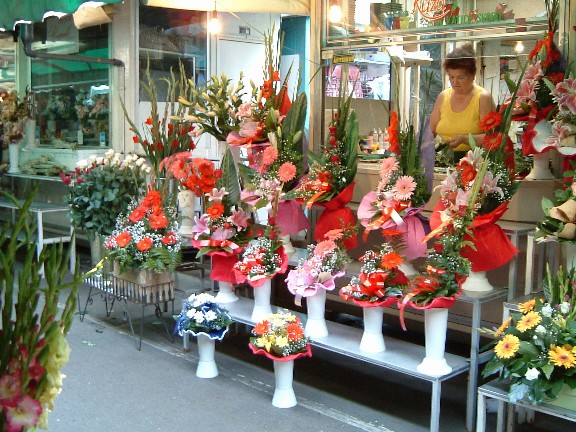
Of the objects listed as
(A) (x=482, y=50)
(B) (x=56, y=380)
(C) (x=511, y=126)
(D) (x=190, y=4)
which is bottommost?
(B) (x=56, y=380)

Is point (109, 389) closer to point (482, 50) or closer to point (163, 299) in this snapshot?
→ point (163, 299)

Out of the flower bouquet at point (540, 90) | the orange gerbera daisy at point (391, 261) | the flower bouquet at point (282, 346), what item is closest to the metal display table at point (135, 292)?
the flower bouquet at point (282, 346)

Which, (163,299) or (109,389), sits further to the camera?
(163,299)

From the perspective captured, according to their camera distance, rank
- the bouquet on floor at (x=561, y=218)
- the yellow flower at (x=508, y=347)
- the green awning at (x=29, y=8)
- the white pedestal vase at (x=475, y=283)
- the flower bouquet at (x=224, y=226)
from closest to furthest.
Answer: the yellow flower at (x=508, y=347)
the bouquet on floor at (x=561, y=218)
the white pedestal vase at (x=475, y=283)
the flower bouquet at (x=224, y=226)
the green awning at (x=29, y=8)

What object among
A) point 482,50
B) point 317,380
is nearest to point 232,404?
point 317,380

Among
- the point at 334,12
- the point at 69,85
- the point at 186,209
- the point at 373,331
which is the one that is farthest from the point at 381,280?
the point at 69,85

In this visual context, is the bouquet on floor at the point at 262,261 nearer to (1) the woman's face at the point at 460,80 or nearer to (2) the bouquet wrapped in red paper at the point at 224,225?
(2) the bouquet wrapped in red paper at the point at 224,225

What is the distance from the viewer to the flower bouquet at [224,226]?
4.27 meters

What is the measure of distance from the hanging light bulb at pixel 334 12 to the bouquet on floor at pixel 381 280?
1.85 m

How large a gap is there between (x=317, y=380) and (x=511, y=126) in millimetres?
1825

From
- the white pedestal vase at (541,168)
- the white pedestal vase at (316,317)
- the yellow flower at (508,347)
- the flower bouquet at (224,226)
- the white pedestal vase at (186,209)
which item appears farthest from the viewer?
the white pedestal vase at (186,209)

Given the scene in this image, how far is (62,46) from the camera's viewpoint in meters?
7.89

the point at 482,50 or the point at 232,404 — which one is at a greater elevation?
the point at 482,50

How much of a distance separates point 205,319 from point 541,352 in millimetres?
1903
